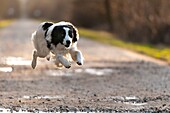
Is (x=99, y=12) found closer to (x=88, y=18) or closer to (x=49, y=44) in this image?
(x=88, y=18)

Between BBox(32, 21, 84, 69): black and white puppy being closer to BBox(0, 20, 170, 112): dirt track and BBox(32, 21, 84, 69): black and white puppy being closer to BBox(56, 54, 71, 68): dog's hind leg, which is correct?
BBox(56, 54, 71, 68): dog's hind leg

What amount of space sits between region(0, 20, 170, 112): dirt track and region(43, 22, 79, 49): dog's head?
1.01 metres

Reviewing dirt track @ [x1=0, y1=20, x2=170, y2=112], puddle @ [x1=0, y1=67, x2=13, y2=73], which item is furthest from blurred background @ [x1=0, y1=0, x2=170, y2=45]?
puddle @ [x1=0, y1=67, x2=13, y2=73]

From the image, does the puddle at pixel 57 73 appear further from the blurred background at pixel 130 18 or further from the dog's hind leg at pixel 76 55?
the blurred background at pixel 130 18

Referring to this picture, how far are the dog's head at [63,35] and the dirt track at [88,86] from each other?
3.31 ft

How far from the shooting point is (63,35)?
11.3 metres

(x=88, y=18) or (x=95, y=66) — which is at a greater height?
(x=95, y=66)

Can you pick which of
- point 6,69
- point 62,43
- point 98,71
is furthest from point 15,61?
point 62,43

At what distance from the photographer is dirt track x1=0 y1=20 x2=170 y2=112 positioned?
9.80 meters

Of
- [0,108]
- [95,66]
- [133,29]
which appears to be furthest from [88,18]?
[0,108]

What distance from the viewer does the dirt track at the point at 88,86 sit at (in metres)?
9.80

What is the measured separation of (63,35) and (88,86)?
1.93m

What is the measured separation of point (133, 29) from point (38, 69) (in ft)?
65.1

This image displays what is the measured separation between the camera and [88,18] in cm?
5706
